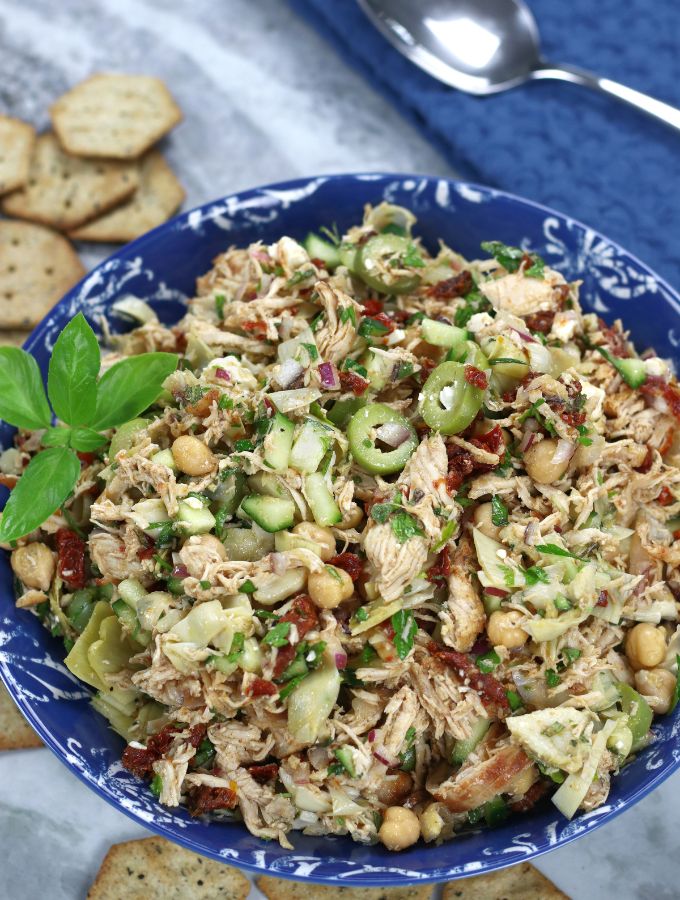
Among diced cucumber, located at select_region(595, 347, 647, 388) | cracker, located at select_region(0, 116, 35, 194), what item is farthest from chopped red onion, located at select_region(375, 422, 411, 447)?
cracker, located at select_region(0, 116, 35, 194)

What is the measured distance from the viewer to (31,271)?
21.7 ft

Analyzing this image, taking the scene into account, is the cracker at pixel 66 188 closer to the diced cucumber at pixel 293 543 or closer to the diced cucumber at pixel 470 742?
the diced cucumber at pixel 293 543

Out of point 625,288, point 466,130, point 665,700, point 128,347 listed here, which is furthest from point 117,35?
point 665,700

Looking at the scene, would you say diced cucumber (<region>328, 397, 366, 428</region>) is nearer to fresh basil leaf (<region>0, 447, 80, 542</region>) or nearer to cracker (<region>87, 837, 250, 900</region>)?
fresh basil leaf (<region>0, 447, 80, 542</region>)

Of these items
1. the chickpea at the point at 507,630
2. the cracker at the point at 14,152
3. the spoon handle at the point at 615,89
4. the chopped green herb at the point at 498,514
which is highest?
the spoon handle at the point at 615,89

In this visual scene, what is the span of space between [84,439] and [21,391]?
14.5 inches

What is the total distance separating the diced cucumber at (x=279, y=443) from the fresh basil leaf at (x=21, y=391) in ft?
3.76

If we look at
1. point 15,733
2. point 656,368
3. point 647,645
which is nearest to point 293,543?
point 647,645

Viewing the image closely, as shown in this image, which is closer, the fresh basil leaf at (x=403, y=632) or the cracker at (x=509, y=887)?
the fresh basil leaf at (x=403, y=632)

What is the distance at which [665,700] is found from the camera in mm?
4422

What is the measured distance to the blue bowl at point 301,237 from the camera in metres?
4.20

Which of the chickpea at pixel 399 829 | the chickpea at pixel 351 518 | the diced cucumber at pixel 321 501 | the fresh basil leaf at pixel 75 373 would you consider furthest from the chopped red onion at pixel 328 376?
the chickpea at pixel 399 829

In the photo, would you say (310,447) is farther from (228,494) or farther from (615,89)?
(615,89)

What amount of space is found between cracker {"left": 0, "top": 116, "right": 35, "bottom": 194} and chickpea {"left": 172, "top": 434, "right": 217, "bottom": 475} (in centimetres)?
353
